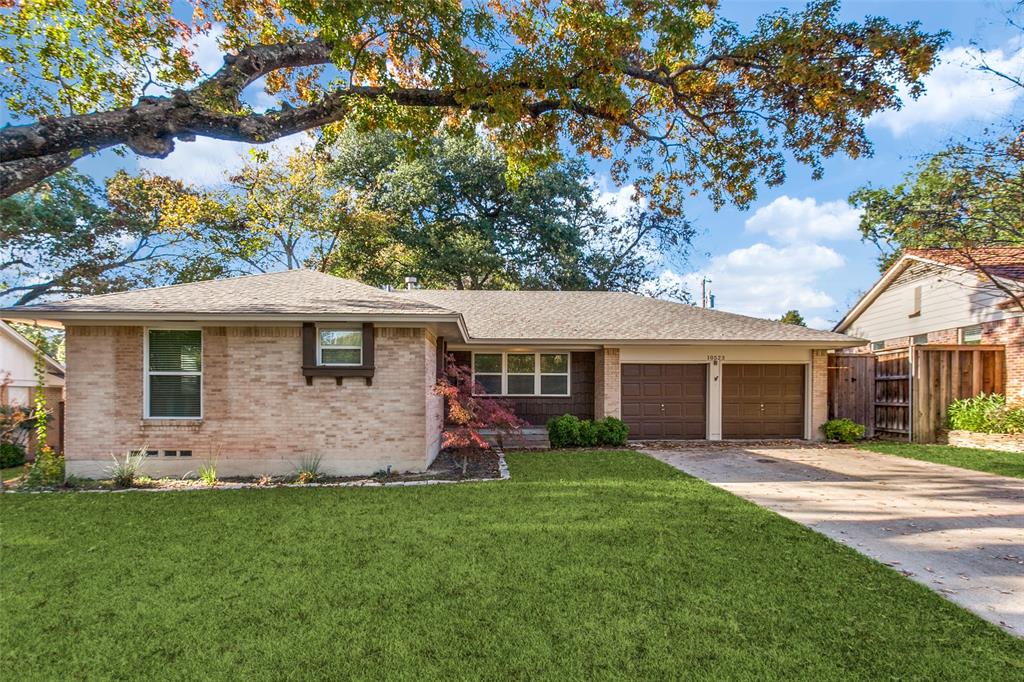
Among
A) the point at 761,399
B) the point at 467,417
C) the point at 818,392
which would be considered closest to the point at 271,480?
the point at 467,417

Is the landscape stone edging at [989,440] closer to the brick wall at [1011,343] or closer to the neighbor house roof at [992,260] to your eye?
the brick wall at [1011,343]

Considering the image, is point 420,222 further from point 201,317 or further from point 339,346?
point 201,317

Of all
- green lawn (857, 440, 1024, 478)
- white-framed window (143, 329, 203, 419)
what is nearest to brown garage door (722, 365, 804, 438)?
green lawn (857, 440, 1024, 478)

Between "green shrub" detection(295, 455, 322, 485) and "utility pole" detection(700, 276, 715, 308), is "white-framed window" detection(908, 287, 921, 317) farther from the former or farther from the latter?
"green shrub" detection(295, 455, 322, 485)

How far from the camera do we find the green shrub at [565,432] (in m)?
12.7

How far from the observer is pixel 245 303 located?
354 inches

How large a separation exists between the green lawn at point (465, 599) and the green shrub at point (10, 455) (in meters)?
6.08

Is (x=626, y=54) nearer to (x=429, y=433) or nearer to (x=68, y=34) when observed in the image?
(x=429, y=433)

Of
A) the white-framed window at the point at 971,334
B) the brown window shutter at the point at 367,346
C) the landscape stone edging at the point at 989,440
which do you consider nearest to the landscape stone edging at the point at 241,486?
the brown window shutter at the point at 367,346

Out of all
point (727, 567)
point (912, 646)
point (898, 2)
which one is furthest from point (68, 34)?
point (898, 2)

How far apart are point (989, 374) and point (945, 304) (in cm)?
372

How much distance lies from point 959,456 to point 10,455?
68.2 ft

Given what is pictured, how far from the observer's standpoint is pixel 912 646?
3312 millimetres

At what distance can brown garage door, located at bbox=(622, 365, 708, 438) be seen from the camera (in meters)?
13.9
